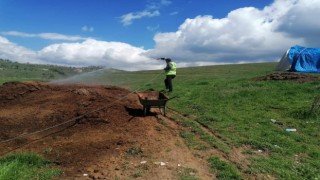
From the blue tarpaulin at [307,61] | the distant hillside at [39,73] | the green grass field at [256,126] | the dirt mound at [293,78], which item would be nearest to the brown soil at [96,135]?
the green grass field at [256,126]

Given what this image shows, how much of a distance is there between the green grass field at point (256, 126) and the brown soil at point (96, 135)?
849mm

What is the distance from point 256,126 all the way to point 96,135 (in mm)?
5759

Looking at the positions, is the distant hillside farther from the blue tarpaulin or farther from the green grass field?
the green grass field

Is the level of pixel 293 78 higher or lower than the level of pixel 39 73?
higher

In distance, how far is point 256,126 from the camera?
1420cm

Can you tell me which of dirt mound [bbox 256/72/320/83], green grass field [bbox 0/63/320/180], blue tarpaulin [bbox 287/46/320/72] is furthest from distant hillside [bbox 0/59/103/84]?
green grass field [bbox 0/63/320/180]

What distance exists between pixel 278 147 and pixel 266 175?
2374 millimetres

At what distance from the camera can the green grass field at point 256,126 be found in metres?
10.1

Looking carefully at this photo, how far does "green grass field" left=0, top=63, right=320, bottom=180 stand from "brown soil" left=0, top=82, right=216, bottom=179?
85 cm

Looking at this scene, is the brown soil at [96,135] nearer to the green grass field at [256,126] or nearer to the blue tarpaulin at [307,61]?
the green grass field at [256,126]

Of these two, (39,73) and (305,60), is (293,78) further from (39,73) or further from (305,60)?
(39,73)

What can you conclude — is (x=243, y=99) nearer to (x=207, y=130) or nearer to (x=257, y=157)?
(x=207, y=130)

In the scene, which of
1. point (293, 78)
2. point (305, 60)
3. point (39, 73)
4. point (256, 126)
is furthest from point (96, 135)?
point (39, 73)

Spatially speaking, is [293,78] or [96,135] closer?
[96,135]
